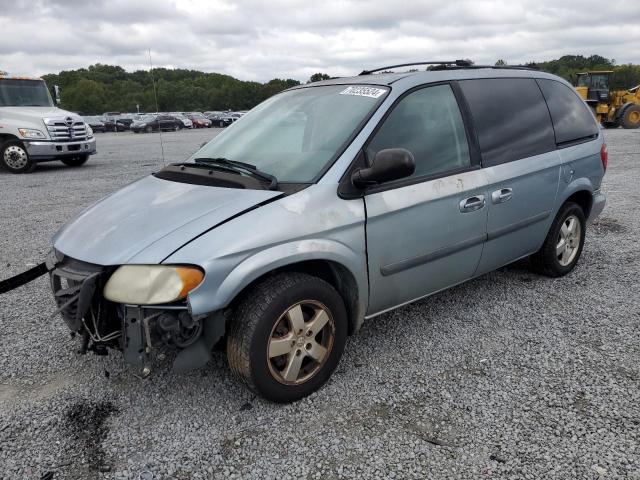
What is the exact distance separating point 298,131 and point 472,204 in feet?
3.97

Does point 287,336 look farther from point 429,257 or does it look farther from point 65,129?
point 65,129

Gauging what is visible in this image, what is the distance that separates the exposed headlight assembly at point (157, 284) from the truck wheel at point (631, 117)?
25296 mm

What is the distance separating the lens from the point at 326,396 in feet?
9.29

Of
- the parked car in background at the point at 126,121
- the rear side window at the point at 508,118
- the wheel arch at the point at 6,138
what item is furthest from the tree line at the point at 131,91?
the rear side window at the point at 508,118

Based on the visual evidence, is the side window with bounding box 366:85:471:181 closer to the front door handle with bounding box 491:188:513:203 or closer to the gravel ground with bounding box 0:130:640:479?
the front door handle with bounding box 491:188:513:203

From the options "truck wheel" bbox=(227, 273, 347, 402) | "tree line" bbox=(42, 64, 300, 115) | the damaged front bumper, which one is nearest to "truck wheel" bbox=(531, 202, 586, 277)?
"truck wheel" bbox=(227, 273, 347, 402)

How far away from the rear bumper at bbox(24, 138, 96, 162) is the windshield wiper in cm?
1096

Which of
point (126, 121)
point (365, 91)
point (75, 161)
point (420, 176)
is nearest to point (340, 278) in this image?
point (420, 176)

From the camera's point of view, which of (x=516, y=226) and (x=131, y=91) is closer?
(x=516, y=226)

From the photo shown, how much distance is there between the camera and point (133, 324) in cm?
240

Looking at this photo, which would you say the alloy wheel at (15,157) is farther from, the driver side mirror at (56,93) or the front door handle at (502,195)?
the front door handle at (502,195)

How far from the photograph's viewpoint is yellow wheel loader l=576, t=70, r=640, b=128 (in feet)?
74.7

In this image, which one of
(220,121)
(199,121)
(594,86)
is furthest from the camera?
(220,121)

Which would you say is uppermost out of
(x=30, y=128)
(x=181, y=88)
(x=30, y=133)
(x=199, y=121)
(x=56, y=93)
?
(x=181, y=88)
